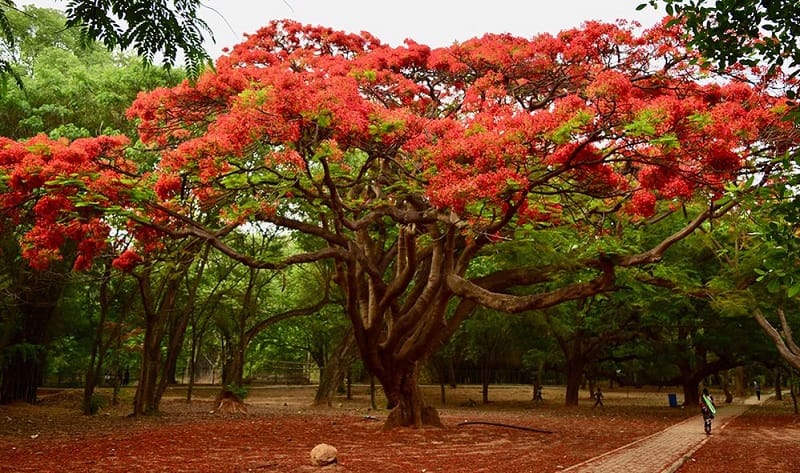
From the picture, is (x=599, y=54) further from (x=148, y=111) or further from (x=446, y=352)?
(x=446, y=352)

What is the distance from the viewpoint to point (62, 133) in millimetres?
13133

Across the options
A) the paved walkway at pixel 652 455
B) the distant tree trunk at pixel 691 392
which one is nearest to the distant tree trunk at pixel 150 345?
the paved walkway at pixel 652 455

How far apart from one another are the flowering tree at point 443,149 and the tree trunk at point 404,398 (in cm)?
3

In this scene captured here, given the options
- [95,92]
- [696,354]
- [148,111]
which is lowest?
[696,354]

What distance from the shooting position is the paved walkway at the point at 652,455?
28.5 ft

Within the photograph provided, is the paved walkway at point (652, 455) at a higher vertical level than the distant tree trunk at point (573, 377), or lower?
lower

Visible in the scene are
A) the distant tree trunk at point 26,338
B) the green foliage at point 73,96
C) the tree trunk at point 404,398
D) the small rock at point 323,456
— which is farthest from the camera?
the distant tree trunk at point 26,338

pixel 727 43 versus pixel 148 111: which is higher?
pixel 148 111

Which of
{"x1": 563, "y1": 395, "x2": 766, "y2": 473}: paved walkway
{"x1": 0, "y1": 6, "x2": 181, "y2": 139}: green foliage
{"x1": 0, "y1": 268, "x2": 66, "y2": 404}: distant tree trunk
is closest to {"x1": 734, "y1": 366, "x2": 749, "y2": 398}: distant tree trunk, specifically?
{"x1": 563, "y1": 395, "x2": 766, "y2": 473}: paved walkway

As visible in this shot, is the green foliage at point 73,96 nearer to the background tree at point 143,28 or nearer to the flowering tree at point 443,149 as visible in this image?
the flowering tree at point 443,149

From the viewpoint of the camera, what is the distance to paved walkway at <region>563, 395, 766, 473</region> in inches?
342

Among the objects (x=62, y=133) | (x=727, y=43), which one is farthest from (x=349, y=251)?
(x=727, y=43)

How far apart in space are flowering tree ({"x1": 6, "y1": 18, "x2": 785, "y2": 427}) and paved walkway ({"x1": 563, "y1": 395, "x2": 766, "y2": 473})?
2682mm

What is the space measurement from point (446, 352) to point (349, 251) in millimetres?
21539
